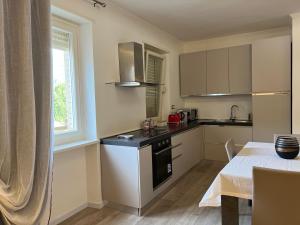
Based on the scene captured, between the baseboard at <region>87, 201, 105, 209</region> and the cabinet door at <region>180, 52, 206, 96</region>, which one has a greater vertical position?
the cabinet door at <region>180, 52, 206, 96</region>

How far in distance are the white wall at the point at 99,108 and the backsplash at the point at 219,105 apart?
196cm

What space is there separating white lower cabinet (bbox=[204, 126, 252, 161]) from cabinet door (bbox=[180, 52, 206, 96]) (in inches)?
32.0

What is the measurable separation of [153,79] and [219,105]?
1.61 metres

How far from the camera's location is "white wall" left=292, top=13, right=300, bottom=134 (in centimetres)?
356

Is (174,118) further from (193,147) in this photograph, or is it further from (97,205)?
(97,205)

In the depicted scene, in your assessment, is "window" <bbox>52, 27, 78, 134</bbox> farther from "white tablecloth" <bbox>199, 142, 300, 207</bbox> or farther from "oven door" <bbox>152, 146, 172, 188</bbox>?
"white tablecloth" <bbox>199, 142, 300, 207</bbox>

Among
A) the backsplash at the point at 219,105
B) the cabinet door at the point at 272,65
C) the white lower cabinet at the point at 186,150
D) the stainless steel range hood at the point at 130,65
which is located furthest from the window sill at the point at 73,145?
the backsplash at the point at 219,105

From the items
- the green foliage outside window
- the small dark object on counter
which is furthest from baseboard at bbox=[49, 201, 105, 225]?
the small dark object on counter

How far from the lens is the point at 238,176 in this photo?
1.74 meters

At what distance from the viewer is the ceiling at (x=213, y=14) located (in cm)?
308

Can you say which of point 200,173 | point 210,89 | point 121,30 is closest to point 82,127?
point 121,30

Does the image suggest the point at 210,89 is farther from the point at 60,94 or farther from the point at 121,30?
the point at 60,94

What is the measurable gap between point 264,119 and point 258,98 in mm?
357

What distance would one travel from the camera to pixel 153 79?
4.18 metres
